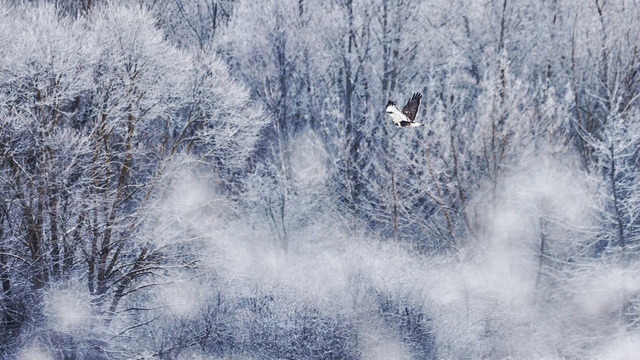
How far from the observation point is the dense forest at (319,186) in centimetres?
1173

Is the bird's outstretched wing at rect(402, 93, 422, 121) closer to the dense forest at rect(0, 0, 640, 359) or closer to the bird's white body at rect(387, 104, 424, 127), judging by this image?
the bird's white body at rect(387, 104, 424, 127)

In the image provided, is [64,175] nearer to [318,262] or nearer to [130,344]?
[130,344]

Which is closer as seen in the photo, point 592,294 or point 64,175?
point 64,175

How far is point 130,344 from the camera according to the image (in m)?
12.6

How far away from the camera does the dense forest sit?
1173 cm

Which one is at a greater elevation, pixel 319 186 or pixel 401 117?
pixel 401 117

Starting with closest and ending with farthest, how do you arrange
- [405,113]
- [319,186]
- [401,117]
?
[401,117] → [405,113] → [319,186]

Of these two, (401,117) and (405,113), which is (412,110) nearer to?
(405,113)

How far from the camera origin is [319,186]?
Result: 18.7m

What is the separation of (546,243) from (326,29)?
851 centimetres

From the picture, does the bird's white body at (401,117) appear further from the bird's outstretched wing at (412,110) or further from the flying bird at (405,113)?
the bird's outstretched wing at (412,110)

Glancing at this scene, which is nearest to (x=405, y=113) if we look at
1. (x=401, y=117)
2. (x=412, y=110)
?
(x=412, y=110)

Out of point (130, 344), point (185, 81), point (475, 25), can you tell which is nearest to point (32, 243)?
point (130, 344)

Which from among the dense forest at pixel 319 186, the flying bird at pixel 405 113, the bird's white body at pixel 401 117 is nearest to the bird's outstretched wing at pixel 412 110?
the flying bird at pixel 405 113
